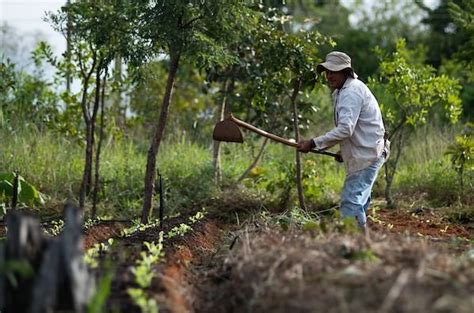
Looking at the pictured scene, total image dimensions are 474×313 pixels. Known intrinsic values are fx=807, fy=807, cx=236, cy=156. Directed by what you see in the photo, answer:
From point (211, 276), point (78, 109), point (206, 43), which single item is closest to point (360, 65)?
point (78, 109)

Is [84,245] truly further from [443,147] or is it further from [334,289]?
[443,147]

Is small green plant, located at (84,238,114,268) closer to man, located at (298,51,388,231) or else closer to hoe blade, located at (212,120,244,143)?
hoe blade, located at (212,120,244,143)

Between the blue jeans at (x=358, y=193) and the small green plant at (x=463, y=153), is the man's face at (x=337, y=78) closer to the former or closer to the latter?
the blue jeans at (x=358, y=193)

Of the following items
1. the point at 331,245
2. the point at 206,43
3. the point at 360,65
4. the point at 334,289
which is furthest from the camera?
the point at 360,65

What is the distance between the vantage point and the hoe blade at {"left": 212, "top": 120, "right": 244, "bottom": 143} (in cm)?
707

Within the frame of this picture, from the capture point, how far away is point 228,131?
7.09 metres

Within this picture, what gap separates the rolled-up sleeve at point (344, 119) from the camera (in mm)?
6449

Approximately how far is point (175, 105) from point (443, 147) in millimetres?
4866

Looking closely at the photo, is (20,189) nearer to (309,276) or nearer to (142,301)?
(142,301)

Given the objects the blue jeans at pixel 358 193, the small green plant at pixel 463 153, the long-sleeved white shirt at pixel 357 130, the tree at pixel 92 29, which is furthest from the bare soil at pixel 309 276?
the small green plant at pixel 463 153

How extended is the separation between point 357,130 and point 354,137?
0.21 feet

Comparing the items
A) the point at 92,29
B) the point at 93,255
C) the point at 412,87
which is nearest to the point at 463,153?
the point at 412,87

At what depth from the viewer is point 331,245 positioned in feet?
14.0

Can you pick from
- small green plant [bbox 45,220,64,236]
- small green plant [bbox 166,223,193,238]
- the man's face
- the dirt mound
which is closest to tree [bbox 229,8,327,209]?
the man's face
